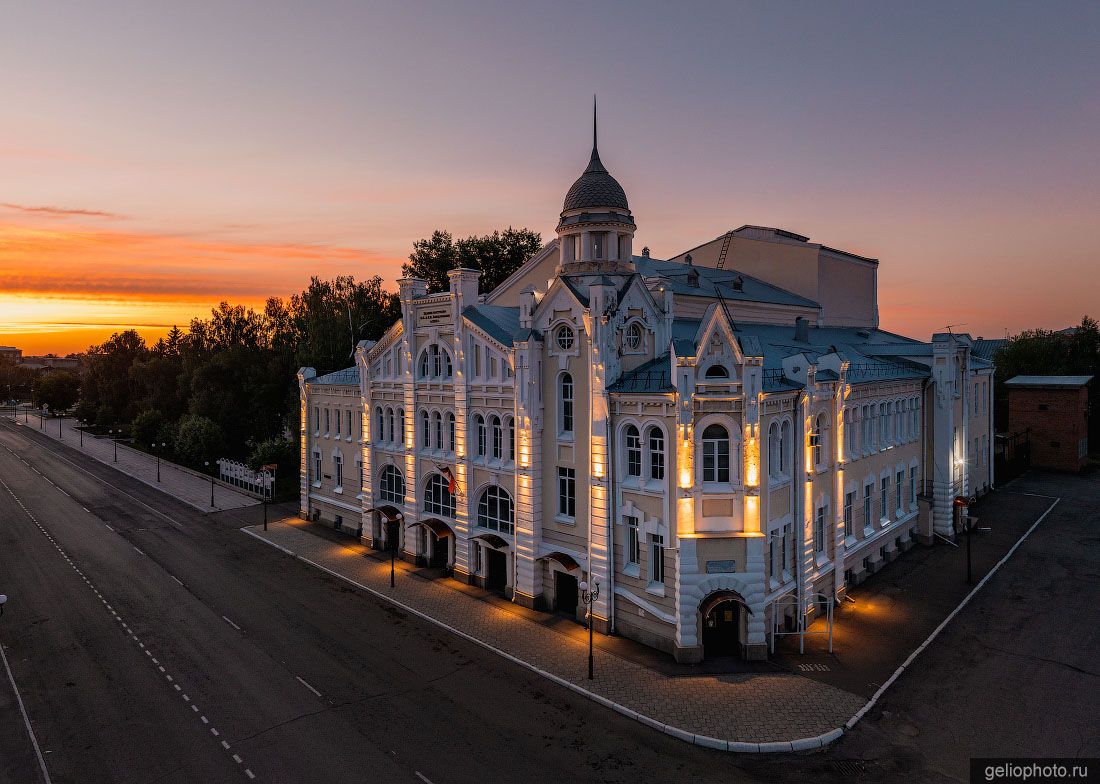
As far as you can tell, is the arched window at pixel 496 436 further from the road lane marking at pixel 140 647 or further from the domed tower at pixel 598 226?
the road lane marking at pixel 140 647

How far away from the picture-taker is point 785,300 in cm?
4803

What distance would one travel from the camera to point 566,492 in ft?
98.9

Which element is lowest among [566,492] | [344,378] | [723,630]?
[723,630]

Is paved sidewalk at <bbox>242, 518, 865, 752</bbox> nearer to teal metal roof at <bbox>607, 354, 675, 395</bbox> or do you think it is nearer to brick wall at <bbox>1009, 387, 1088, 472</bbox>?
teal metal roof at <bbox>607, 354, 675, 395</bbox>

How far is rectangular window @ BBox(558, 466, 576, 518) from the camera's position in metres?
29.9

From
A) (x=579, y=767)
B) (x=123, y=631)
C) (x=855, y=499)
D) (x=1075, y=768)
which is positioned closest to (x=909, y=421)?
(x=855, y=499)

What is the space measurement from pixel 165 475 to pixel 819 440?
66351mm

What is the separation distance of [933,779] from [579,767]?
1035 centimetres

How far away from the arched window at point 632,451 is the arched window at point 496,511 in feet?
24.5

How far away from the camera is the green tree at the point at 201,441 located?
226ft

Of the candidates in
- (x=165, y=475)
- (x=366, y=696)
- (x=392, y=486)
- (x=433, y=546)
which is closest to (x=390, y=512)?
(x=392, y=486)

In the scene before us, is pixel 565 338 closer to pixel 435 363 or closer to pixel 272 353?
pixel 435 363

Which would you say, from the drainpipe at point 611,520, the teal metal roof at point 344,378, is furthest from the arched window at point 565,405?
the teal metal roof at point 344,378

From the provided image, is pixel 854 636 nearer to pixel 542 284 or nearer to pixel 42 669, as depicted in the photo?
pixel 542 284
